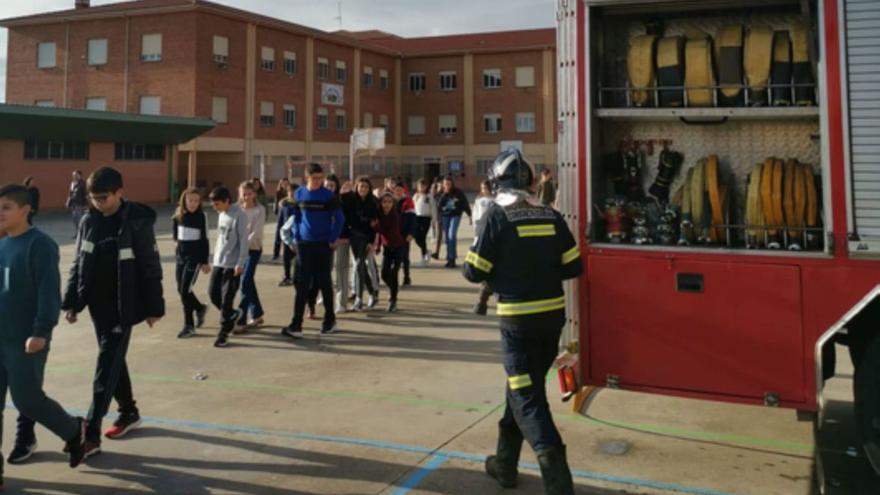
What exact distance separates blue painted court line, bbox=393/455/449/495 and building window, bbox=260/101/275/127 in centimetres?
4299

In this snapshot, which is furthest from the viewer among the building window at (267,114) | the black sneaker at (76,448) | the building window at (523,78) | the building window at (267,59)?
the building window at (523,78)

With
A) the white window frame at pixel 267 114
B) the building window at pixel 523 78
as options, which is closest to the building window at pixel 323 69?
the white window frame at pixel 267 114

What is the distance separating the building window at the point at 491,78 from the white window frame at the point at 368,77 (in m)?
8.93

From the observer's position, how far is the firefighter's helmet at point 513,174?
393 cm

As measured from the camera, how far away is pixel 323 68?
4947cm

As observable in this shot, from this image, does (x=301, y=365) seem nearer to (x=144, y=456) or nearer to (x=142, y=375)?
(x=142, y=375)

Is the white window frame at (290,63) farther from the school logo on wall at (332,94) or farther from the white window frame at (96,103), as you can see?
the white window frame at (96,103)

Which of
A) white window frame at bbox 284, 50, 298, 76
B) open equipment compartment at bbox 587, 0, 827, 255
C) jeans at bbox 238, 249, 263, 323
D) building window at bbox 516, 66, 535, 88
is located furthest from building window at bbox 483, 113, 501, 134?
open equipment compartment at bbox 587, 0, 827, 255

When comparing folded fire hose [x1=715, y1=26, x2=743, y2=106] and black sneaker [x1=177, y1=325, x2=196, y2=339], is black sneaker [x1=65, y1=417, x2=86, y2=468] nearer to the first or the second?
black sneaker [x1=177, y1=325, x2=196, y2=339]

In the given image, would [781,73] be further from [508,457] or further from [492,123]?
[492,123]

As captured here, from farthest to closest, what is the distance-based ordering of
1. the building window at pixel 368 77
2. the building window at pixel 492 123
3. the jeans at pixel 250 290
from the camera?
the building window at pixel 492 123
the building window at pixel 368 77
the jeans at pixel 250 290

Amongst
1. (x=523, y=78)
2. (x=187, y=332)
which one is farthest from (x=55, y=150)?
(x=523, y=78)

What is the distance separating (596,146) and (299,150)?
4459 cm

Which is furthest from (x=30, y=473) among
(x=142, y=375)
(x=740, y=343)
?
(x=740, y=343)
